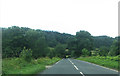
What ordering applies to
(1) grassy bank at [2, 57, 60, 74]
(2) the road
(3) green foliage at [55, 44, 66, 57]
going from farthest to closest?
(3) green foliage at [55, 44, 66, 57]
(2) the road
(1) grassy bank at [2, 57, 60, 74]

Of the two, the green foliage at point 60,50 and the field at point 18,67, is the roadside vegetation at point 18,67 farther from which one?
the green foliage at point 60,50

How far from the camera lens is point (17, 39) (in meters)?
68.4

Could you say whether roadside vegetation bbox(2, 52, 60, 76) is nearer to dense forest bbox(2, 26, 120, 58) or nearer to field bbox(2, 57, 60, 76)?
field bbox(2, 57, 60, 76)

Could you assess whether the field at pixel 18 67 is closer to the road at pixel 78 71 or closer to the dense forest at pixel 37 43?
the road at pixel 78 71

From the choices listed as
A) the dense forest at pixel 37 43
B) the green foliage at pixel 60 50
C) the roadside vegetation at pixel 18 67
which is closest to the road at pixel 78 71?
the roadside vegetation at pixel 18 67

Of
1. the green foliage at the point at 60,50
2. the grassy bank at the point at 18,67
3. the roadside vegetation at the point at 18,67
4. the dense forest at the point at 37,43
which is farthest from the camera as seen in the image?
the green foliage at the point at 60,50

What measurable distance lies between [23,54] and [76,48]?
79.2 m

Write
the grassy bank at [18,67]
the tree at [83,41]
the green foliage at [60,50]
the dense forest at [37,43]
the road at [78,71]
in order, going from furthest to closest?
the green foliage at [60,50]
the tree at [83,41]
the dense forest at [37,43]
the road at [78,71]
the grassy bank at [18,67]

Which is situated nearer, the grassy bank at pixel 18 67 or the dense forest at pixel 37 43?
the grassy bank at pixel 18 67

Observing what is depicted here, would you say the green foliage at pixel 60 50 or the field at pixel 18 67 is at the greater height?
the field at pixel 18 67

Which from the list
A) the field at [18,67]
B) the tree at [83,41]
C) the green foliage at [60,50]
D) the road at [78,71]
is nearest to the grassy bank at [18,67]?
the field at [18,67]

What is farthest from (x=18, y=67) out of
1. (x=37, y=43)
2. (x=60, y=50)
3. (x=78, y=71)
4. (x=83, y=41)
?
(x=60, y=50)

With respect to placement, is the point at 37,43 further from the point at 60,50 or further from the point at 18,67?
the point at 18,67

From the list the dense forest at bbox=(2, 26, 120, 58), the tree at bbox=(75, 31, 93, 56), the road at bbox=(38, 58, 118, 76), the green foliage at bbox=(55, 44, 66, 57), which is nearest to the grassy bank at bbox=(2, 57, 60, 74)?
the road at bbox=(38, 58, 118, 76)
